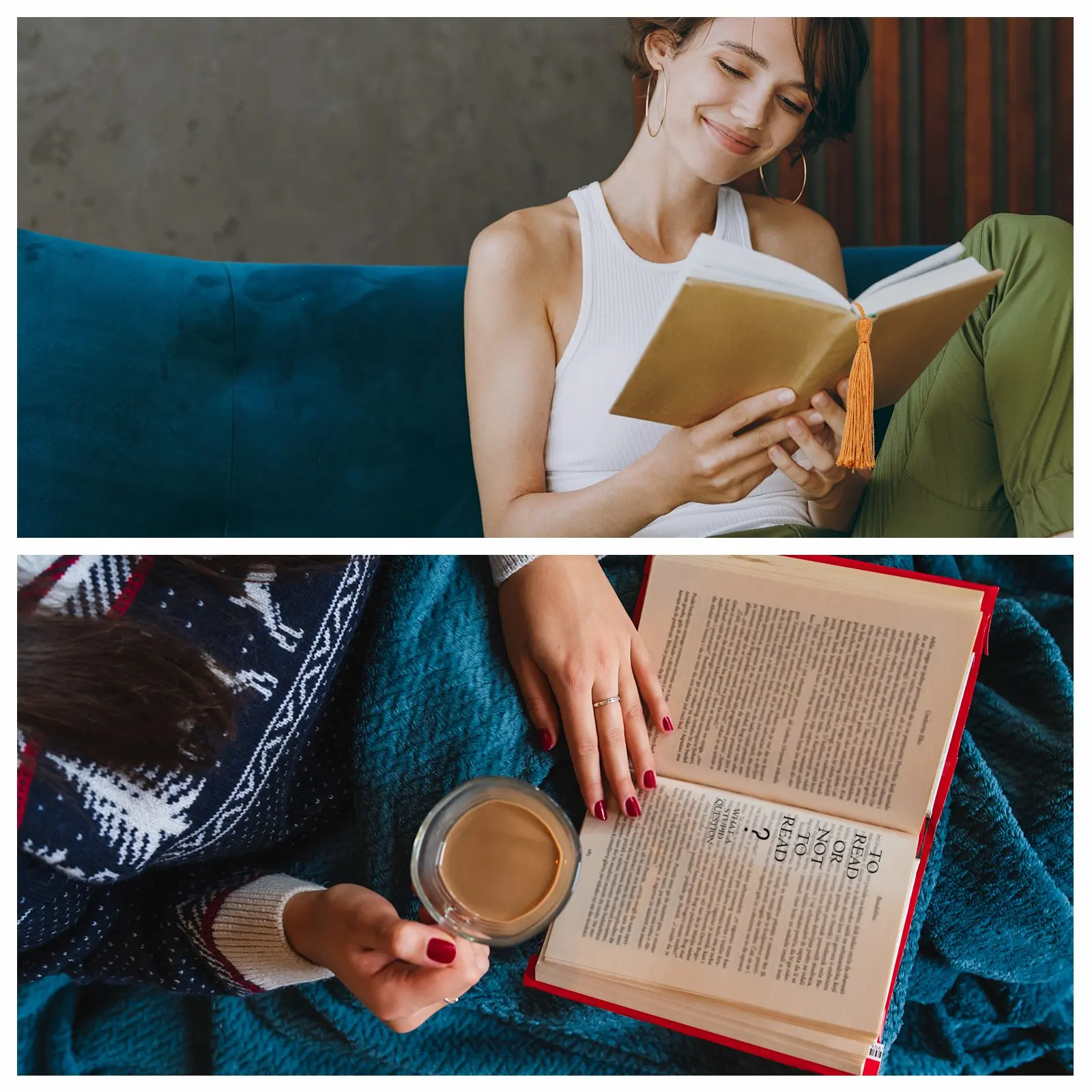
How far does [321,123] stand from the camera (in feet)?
1.85

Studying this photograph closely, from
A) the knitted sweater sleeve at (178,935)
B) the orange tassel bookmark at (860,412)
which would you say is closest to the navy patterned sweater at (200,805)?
the knitted sweater sleeve at (178,935)

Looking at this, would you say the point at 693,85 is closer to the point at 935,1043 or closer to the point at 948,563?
the point at 948,563

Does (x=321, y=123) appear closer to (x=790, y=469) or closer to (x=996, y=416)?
(x=790, y=469)

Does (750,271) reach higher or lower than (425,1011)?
higher

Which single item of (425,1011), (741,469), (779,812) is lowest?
(425,1011)

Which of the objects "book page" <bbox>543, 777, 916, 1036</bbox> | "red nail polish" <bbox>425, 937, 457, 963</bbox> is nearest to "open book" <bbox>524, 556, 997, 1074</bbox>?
"book page" <bbox>543, 777, 916, 1036</bbox>

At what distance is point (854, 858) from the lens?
0.60 m

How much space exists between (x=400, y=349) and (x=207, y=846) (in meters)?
0.35

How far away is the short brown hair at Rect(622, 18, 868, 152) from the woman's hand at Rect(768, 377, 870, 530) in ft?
0.51

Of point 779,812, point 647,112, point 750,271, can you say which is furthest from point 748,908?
point 647,112

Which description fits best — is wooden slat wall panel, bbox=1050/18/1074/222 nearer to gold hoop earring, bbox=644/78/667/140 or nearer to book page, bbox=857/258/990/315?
book page, bbox=857/258/990/315

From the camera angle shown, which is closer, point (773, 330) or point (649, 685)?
point (773, 330)

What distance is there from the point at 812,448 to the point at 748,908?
309 mm

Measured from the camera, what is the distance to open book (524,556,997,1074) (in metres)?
0.59
